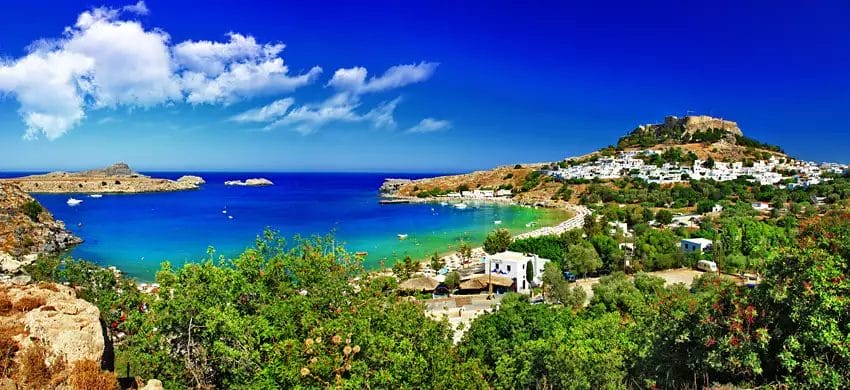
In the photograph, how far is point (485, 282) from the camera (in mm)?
27922

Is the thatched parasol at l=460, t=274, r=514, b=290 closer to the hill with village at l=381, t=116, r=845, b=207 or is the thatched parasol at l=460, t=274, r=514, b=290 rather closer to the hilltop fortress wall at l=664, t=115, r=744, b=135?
the hill with village at l=381, t=116, r=845, b=207

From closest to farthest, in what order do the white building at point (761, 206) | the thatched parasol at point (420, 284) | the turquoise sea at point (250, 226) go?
the thatched parasol at point (420, 284) → the turquoise sea at point (250, 226) → the white building at point (761, 206)

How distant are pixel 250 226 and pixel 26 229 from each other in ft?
74.2

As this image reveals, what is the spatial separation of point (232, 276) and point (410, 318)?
433cm

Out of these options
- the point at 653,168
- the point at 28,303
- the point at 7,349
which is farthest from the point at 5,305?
the point at 653,168

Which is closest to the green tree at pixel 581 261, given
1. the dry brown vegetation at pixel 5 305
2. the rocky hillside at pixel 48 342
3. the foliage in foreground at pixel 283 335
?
the foliage in foreground at pixel 283 335

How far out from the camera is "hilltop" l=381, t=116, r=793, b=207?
317ft

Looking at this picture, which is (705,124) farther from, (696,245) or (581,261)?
(581,261)

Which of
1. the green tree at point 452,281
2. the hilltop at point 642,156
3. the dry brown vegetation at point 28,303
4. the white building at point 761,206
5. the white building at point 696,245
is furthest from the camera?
the hilltop at point 642,156

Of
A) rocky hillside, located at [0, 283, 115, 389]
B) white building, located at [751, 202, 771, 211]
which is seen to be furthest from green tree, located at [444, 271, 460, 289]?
white building, located at [751, 202, 771, 211]

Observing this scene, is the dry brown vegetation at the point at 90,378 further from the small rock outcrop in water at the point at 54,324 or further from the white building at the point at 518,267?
the white building at the point at 518,267

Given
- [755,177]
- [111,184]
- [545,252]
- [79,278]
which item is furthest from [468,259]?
[111,184]

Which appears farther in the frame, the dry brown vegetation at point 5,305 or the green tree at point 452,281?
the green tree at point 452,281

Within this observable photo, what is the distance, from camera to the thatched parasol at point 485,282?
27.8 metres
